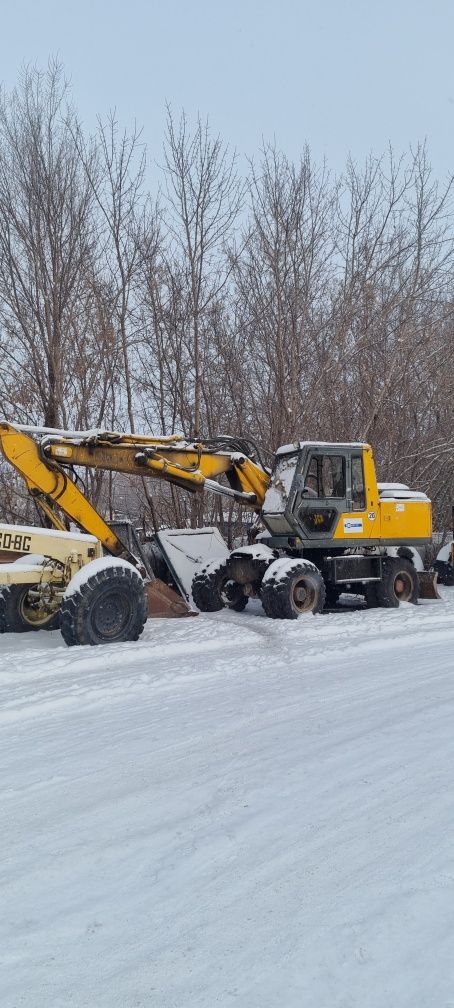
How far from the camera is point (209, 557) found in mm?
13867

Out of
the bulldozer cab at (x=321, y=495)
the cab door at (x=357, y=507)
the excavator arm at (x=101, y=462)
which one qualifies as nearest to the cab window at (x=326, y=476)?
the bulldozer cab at (x=321, y=495)

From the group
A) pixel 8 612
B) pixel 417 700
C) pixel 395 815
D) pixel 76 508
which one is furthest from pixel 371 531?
pixel 395 815

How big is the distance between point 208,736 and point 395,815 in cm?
176

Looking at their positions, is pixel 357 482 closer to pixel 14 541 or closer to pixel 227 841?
pixel 14 541

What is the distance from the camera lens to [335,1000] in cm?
236

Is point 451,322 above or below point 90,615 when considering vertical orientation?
above

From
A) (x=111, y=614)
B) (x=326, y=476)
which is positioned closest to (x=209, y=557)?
(x=326, y=476)

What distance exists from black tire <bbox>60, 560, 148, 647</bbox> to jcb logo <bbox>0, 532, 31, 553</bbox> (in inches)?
34.0

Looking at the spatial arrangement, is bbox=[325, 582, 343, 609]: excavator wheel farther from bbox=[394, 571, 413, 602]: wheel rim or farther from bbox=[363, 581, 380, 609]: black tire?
bbox=[394, 571, 413, 602]: wheel rim

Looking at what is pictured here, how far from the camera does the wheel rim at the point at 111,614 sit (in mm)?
8922

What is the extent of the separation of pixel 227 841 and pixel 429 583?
1117cm

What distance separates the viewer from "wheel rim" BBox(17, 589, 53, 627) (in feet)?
33.6

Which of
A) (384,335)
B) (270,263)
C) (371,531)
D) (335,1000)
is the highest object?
(270,263)

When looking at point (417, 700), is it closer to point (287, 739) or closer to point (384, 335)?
point (287, 739)
